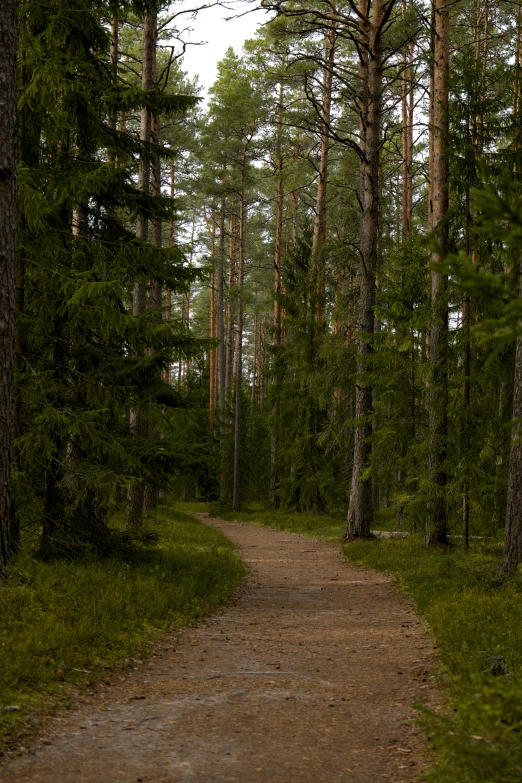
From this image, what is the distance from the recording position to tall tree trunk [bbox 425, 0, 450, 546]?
44.2 feet

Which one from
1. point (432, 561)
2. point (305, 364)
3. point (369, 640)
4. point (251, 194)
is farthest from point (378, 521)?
point (251, 194)

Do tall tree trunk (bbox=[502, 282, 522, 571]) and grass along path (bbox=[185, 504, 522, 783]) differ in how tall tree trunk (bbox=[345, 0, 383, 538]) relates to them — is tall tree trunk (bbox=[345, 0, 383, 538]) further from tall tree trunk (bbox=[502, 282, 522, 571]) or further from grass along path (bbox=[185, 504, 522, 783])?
tall tree trunk (bbox=[502, 282, 522, 571])

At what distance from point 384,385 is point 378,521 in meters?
6.81

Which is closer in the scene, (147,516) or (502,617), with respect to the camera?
(502,617)

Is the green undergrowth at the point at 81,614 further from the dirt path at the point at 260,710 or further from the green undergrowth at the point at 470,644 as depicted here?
the green undergrowth at the point at 470,644

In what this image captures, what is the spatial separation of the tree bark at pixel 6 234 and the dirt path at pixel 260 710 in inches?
104

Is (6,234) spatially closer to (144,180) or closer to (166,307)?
(166,307)

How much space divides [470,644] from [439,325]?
27.3 feet

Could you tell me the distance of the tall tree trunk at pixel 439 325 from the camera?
1346 cm

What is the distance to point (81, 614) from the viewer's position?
702cm

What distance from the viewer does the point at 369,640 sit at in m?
7.76

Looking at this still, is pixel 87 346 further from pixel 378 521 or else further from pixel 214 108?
pixel 214 108

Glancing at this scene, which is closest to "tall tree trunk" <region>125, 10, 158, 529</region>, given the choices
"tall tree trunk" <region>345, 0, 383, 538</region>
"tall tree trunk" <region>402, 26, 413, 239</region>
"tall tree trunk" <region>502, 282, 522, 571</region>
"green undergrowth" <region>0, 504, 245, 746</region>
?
"green undergrowth" <region>0, 504, 245, 746</region>

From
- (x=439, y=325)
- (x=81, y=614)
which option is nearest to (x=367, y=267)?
(x=439, y=325)
